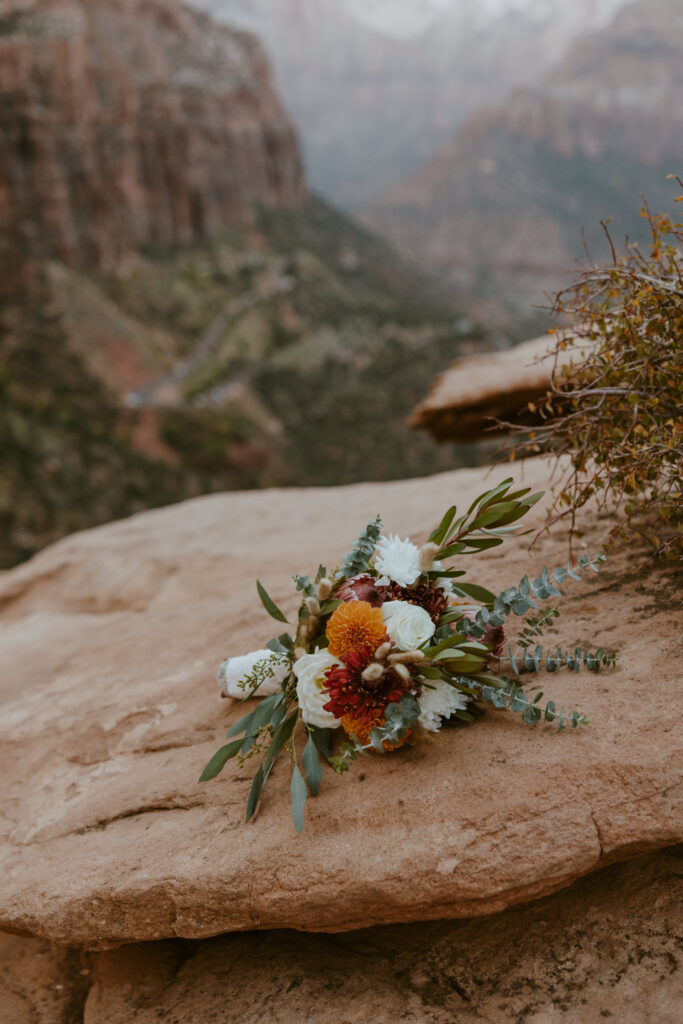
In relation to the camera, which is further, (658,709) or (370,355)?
(370,355)

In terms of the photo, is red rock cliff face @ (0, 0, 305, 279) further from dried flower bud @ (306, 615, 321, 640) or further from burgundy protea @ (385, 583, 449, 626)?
burgundy protea @ (385, 583, 449, 626)

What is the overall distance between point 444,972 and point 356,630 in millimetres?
1143

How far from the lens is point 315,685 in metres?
2.00

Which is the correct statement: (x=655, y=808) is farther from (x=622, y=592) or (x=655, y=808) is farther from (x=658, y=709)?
(x=622, y=592)

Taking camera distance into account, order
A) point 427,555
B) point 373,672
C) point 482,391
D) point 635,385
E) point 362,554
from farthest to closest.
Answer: point 482,391
point 635,385
point 362,554
point 427,555
point 373,672

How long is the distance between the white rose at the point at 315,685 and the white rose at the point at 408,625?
18 centimetres

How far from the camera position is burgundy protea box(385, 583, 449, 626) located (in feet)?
6.87

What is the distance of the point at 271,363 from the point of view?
48.2 meters

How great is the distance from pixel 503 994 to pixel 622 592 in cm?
133

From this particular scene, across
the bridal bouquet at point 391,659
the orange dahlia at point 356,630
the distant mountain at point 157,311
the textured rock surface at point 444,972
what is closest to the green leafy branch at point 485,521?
the bridal bouquet at point 391,659

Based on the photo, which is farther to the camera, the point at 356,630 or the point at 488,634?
the point at 488,634

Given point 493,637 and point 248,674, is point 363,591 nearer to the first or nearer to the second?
point 493,637

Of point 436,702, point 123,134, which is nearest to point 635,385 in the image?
point 436,702

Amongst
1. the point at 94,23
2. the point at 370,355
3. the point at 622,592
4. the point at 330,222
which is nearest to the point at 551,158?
the point at 330,222
